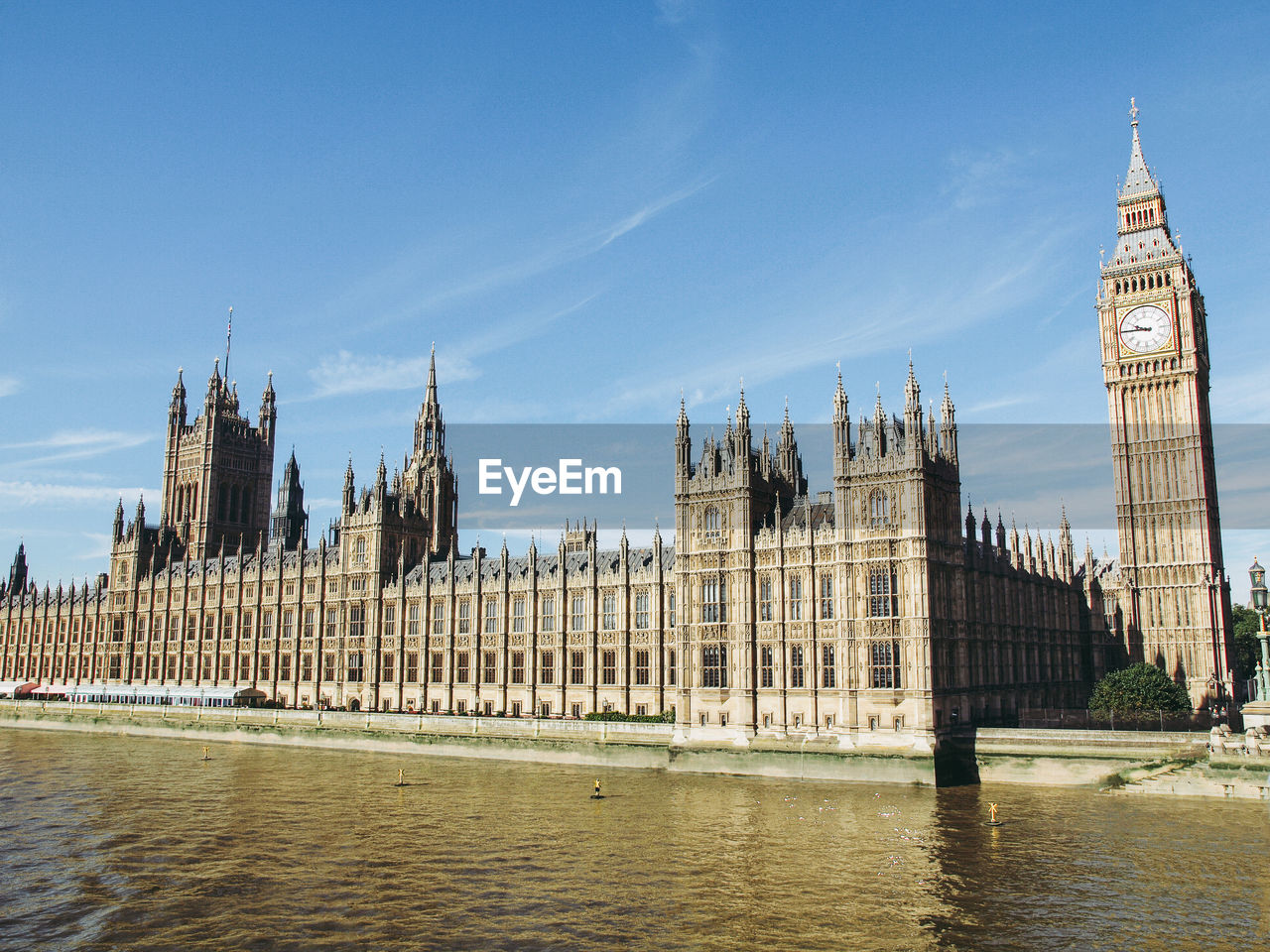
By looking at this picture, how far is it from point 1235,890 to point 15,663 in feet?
562

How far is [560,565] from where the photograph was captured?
96562mm

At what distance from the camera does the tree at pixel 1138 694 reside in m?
78.4

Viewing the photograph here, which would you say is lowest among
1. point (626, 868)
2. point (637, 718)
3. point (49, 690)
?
point (626, 868)

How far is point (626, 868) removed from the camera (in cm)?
4241

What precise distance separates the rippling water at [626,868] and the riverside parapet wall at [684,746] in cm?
239

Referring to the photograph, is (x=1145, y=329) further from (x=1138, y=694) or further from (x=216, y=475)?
(x=216, y=475)

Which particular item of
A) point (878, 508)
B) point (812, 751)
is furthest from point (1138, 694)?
point (812, 751)

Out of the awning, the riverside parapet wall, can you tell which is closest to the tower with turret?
the awning

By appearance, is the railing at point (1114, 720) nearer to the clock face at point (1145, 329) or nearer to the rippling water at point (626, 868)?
the rippling water at point (626, 868)

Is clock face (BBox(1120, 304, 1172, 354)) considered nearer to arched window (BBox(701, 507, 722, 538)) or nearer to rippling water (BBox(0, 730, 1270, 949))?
arched window (BBox(701, 507, 722, 538))

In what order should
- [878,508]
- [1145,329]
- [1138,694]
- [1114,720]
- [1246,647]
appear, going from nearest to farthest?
[878,508], [1114,720], [1138,694], [1145,329], [1246,647]

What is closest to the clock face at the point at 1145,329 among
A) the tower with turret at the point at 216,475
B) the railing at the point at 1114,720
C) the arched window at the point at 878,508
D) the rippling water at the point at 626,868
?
the railing at the point at 1114,720

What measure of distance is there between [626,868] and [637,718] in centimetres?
3750

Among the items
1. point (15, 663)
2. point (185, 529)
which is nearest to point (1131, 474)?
point (185, 529)
